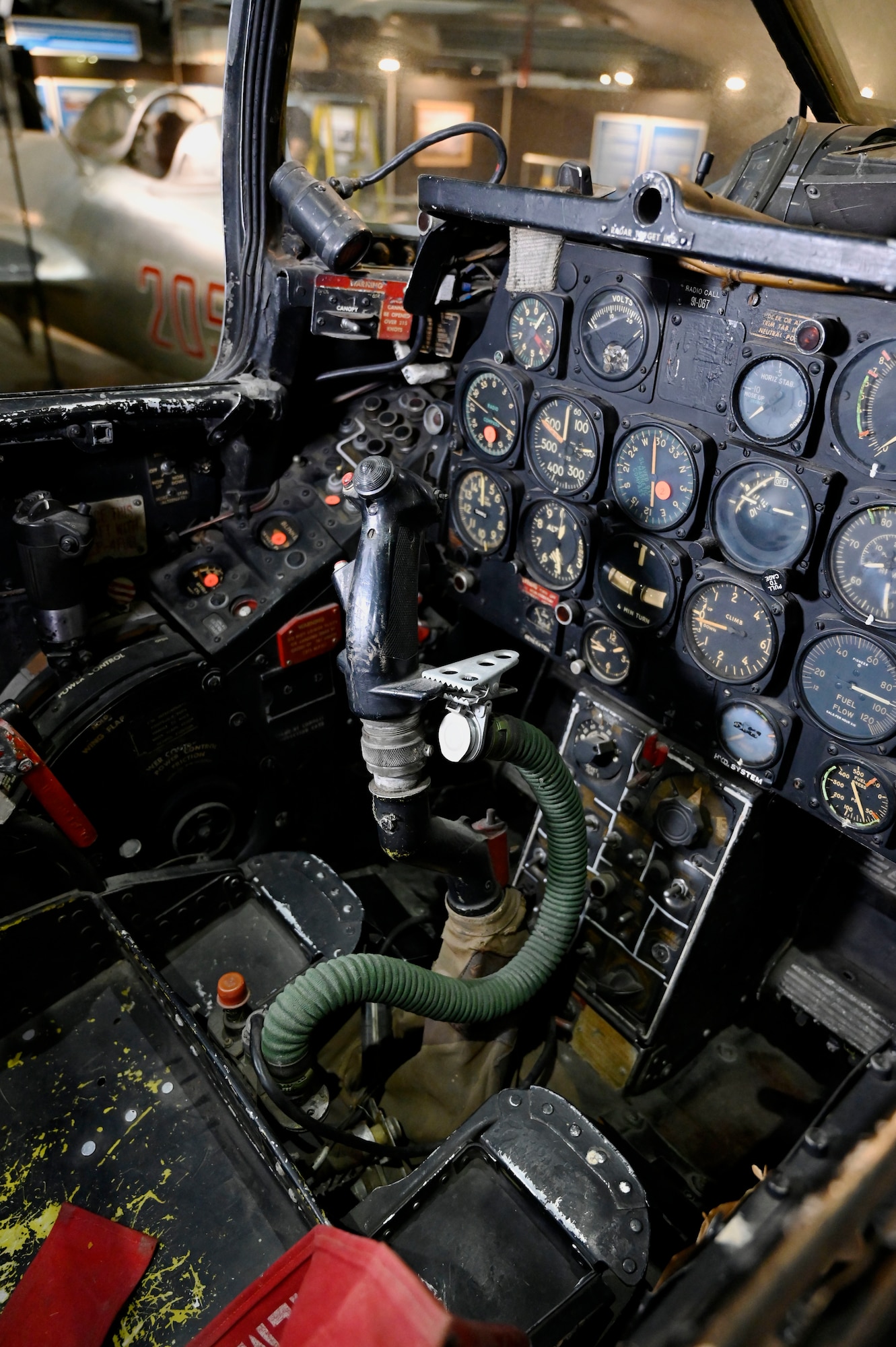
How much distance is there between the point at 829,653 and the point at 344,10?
4.48m

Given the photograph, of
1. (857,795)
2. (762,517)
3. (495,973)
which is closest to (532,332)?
(762,517)

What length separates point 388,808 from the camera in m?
2.00

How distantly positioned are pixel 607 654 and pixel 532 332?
1.00 meters

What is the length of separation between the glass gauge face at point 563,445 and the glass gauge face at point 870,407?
2.24 ft

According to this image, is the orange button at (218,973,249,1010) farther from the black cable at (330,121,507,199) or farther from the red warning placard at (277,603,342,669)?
the black cable at (330,121,507,199)

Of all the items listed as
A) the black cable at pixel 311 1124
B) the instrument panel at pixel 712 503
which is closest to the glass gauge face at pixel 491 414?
the instrument panel at pixel 712 503

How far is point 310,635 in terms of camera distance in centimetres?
283

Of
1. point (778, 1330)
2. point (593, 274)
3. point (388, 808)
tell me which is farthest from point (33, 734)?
point (778, 1330)

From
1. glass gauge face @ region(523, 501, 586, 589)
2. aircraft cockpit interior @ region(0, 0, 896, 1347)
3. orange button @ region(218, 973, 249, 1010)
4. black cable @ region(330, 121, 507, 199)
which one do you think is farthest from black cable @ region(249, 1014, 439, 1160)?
black cable @ region(330, 121, 507, 199)

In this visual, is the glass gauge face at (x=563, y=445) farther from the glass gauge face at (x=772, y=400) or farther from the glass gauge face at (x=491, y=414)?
the glass gauge face at (x=772, y=400)

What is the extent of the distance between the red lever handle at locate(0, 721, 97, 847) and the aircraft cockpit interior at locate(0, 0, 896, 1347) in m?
0.02

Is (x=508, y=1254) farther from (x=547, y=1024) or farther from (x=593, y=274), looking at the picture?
(x=593, y=274)

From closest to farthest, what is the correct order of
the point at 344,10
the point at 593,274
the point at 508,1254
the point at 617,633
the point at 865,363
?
the point at 508,1254 → the point at 865,363 → the point at 593,274 → the point at 617,633 → the point at 344,10

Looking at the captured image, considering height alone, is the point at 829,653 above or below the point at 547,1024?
above
